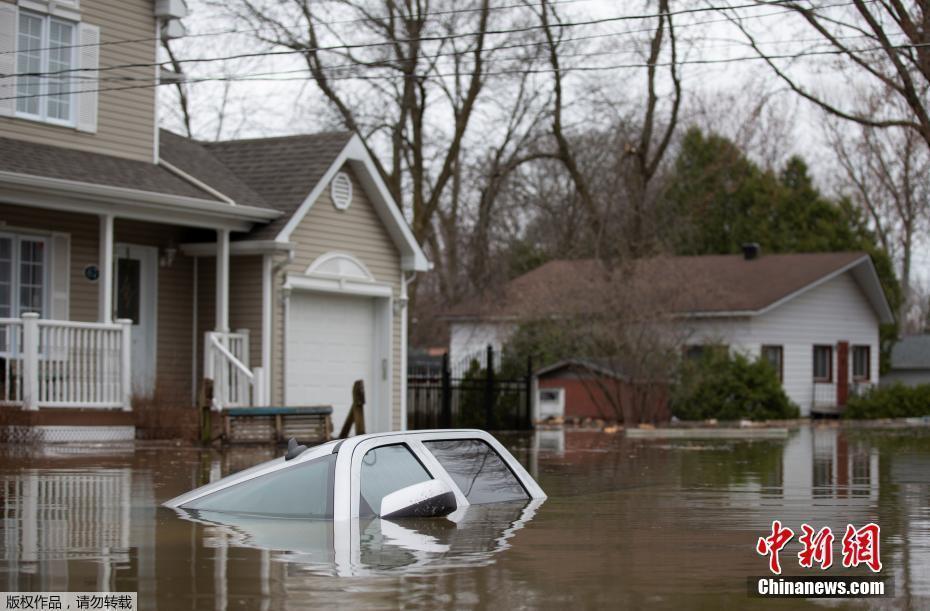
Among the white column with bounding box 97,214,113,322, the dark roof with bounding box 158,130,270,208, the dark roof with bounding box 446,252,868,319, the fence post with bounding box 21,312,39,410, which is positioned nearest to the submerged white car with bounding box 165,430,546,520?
the fence post with bounding box 21,312,39,410

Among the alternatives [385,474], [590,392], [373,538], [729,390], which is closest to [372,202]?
[590,392]

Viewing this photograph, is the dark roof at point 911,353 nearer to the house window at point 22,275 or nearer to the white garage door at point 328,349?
the white garage door at point 328,349

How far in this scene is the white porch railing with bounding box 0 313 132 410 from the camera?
843 inches

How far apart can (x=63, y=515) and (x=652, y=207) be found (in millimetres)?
41358

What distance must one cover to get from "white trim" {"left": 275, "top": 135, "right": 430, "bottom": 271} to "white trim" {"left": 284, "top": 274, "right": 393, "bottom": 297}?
861 millimetres

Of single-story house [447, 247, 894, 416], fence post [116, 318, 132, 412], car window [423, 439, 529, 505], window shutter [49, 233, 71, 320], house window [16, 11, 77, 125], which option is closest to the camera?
car window [423, 439, 529, 505]

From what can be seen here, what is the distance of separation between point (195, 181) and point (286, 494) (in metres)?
15.0

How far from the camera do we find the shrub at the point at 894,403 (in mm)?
43375

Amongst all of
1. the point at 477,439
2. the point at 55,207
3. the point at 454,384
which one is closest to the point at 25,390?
the point at 55,207

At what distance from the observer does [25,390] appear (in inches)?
837

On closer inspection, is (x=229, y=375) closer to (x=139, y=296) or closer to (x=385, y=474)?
(x=139, y=296)

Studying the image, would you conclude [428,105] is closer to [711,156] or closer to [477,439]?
[711,156]

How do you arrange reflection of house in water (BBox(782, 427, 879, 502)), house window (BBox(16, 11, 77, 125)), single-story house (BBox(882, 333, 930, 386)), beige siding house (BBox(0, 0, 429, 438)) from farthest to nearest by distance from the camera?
single-story house (BBox(882, 333, 930, 386)), house window (BBox(16, 11, 77, 125)), beige siding house (BBox(0, 0, 429, 438)), reflection of house in water (BBox(782, 427, 879, 502))
